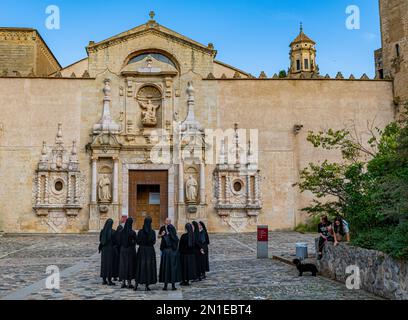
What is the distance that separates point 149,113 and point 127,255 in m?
15.7

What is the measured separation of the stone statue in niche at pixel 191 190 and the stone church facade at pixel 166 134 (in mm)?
51

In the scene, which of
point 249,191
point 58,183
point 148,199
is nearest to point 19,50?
point 58,183

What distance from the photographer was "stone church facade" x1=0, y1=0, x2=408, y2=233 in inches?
921

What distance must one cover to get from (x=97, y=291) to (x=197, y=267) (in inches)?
89.2

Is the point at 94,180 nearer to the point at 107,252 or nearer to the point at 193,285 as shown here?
the point at 107,252

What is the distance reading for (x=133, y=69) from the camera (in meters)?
24.9

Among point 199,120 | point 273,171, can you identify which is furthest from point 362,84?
point 199,120

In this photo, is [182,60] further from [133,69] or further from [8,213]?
[8,213]

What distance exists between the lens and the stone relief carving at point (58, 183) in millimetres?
23203

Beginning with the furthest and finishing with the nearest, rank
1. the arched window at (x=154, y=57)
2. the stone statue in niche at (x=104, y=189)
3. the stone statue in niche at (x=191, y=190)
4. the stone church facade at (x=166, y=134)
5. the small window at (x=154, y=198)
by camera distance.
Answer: the arched window at (x=154, y=57), the small window at (x=154, y=198), the stone church facade at (x=166, y=134), the stone statue in niche at (x=191, y=190), the stone statue in niche at (x=104, y=189)

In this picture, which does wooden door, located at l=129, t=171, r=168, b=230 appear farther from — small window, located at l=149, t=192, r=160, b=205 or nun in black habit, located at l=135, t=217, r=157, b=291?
nun in black habit, located at l=135, t=217, r=157, b=291

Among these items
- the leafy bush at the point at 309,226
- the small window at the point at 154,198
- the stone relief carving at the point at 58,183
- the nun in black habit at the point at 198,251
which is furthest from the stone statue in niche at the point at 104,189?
the nun in black habit at the point at 198,251

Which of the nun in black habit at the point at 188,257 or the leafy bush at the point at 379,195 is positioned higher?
the leafy bush at the point at 379,195

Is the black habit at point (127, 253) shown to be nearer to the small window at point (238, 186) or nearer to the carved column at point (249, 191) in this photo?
the carved column at point (249, 191)
